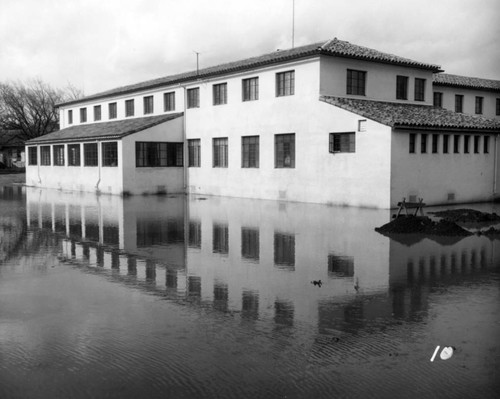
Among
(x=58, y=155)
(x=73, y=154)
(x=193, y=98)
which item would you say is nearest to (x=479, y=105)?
(x=193, y=98)

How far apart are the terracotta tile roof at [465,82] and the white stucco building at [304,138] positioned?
113cm

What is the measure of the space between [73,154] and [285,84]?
52.9 feet

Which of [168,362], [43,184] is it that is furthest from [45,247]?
[43,184]

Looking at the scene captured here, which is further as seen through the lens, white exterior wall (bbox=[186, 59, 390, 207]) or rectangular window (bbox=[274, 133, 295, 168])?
rectangular window (bbox=[274, 133, 295, 168])

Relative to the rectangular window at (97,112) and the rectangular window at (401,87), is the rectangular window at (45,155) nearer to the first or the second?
the rectangular window at (97,112)

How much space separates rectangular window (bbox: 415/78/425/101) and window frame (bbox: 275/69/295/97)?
6.49 meters

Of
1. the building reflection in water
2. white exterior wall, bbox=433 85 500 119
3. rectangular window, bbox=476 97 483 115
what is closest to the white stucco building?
white exterior wall, bbox=433 85 500 119

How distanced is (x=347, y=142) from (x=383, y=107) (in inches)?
108

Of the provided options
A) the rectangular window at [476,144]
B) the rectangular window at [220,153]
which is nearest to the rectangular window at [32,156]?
the rectangular window at [220,153]

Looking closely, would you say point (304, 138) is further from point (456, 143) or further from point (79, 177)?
point (79, 177)

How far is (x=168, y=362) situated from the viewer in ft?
18.0

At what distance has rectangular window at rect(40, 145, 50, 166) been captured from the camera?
3875 cm

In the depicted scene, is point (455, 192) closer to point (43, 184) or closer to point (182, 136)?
point (182, 136)

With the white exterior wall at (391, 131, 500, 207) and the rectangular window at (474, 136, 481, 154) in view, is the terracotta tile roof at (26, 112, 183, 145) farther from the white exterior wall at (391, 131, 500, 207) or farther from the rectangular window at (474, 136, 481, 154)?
the rectangular window at (474, 136, 481, 154)
